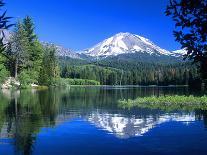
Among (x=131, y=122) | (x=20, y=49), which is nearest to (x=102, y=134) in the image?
Result: (x=131, y=122)

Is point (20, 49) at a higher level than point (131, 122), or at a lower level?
higher

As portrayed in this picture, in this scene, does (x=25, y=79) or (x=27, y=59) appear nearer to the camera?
(x=25, y=79)

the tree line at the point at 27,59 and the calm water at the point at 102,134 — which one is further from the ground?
the tree line at the point at 27,59

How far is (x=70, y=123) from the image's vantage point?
115ft

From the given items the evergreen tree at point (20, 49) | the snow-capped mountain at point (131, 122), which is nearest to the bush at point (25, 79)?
the evergreen tree at point (20, 49)

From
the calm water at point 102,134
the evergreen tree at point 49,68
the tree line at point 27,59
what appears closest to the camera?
the calm water at point 102,134

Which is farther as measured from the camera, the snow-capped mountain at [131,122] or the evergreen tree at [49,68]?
the evergreen tree at [49,68]

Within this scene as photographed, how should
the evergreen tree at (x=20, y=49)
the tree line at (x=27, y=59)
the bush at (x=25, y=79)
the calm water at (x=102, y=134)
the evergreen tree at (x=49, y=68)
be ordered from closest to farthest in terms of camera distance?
the calm water at (x=102, y=134)
the bush at (x=25, y=79)
the tree line at (x=27, y=59)
the evergreen tree at (x=20, y=49)
the evergreen tree at (x=49, y=68)

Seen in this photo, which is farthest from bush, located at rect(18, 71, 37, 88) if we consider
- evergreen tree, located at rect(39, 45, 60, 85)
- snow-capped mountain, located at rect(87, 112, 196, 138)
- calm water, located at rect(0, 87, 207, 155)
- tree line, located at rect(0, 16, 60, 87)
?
snow-capped mountain, located at rect(87, 112, 196, 138)

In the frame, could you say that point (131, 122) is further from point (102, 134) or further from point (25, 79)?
point (25, 79)

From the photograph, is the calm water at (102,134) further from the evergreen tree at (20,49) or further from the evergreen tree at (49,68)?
the evergreen tree at (49,68)

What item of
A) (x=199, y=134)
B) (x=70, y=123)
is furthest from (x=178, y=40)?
(x=70, y=123)

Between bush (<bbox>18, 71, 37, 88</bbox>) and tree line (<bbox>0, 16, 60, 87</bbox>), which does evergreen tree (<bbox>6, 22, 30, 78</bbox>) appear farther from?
bush (<bbox>18, 71, 37, 88</bbox>)

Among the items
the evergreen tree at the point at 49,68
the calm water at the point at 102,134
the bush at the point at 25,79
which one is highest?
the evergreen tree at the point at 49,68
